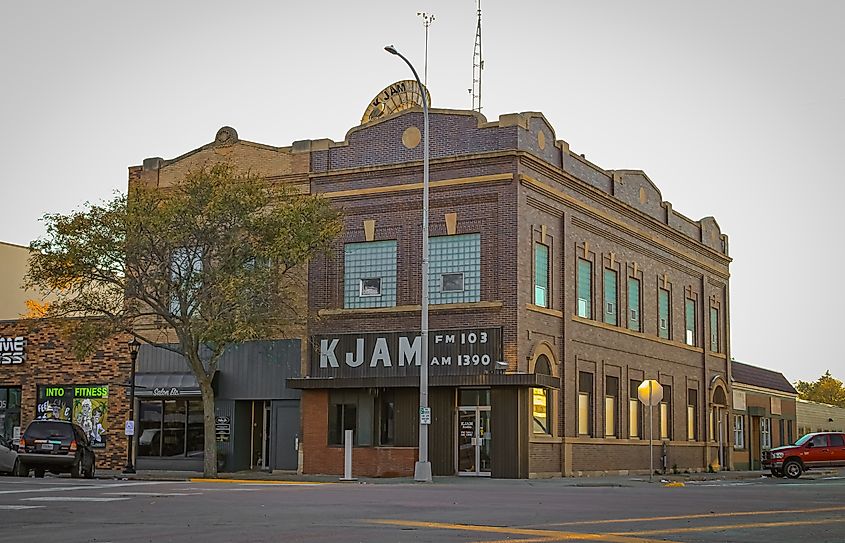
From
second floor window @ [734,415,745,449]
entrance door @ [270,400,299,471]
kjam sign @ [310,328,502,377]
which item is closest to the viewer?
kjam sign @ [310,328,502,377]

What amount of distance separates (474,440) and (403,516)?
22.3 metres

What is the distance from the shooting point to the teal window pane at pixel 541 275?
40156 mm

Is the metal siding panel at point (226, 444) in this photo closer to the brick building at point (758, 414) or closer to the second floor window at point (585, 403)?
the second floor window at point (585, 403)

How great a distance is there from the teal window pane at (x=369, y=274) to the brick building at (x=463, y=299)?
0.05m

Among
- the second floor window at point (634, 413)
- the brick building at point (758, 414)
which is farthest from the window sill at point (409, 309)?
the brick building at point (758, 414)

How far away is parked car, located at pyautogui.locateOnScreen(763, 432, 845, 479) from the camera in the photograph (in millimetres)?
45312

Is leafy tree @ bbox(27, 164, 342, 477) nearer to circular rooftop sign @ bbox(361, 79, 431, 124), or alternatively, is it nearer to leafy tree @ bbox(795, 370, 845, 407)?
circular rooftop sign @ bbox(361, 79, 431, 124)

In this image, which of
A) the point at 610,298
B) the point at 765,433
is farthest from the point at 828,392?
the point at 610,298

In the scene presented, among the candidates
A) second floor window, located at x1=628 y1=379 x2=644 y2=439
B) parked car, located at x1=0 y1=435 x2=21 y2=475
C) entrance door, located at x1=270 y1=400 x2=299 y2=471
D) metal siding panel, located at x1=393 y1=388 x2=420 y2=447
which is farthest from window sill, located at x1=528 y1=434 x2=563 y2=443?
parked car, located at x1=0 y1=435 x2=21 y2=475

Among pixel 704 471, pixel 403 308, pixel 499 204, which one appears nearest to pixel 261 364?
pixel 403 308

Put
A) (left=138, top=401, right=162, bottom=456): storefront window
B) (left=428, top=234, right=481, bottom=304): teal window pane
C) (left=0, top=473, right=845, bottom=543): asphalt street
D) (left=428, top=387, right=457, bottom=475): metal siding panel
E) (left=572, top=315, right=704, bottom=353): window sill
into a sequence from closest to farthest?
(left=0, top=473, right=845, bottom=543): asphalt street → (left=428, top=387, right=457, bottom=475): metal siding panel → (left=428, top=234, right=481, bottom=304): teal window pane → (left=572, top=315, right=704, bottom=353): window sill → (left=138, top=401, right=162, bottom=456): storefront window

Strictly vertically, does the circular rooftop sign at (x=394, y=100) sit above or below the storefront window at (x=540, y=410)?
above

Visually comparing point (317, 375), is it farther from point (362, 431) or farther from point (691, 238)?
point (691, 238)

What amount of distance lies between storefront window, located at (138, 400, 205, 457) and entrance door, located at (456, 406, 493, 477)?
9.95 metres
